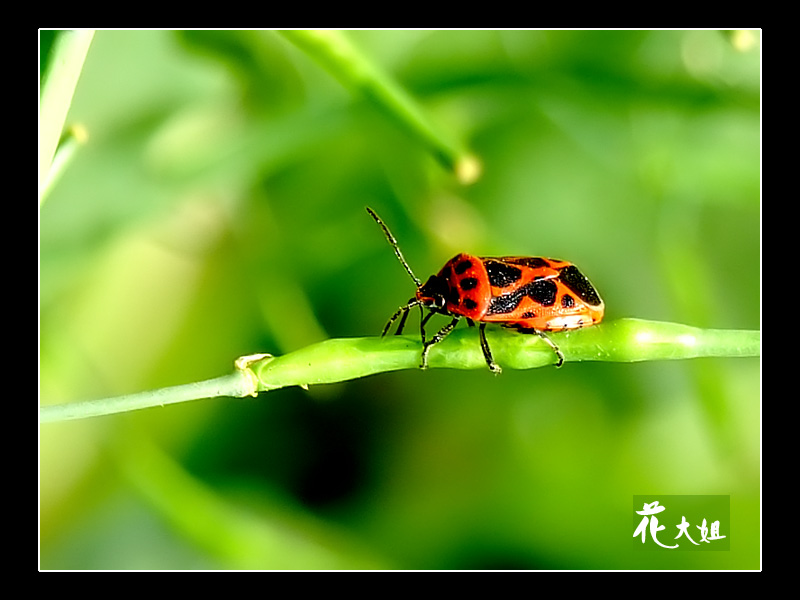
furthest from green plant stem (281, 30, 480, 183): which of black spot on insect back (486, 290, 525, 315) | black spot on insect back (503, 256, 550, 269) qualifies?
black spot on insect back (486, 290, 525, 315)

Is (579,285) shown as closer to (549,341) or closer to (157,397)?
(549,341)

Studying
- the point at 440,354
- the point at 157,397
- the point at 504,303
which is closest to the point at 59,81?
the point at 157,397

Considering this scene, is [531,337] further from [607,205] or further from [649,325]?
[607,205]

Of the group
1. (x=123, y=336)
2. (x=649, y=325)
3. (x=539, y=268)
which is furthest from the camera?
(x=123, y=336)

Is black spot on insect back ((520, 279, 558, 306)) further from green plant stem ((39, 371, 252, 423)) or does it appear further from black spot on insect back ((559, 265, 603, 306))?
green plant stem ((39, 371, 252, 423))

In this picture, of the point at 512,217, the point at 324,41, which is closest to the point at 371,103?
the point at 324,41

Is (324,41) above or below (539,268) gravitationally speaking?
above
